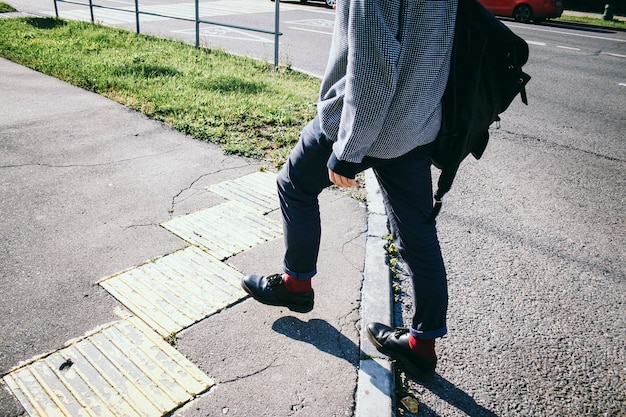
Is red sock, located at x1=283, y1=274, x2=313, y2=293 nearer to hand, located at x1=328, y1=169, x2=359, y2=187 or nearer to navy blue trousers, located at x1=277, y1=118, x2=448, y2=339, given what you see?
navy blue trousers, located at x1=277, y1=118, x2=448, y2=339

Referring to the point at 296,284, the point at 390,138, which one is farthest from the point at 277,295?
the point at 390,138

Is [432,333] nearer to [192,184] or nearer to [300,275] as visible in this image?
[300,275]

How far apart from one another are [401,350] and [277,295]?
2.36ft

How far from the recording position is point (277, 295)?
260 cm

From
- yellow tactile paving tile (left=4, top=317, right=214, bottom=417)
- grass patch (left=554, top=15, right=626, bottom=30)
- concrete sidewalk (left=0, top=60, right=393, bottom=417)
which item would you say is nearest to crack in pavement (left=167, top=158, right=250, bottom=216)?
concrete sidewalk (left=0, top=60, right=393, bottom=417)

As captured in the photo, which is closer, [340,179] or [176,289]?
[340,179]

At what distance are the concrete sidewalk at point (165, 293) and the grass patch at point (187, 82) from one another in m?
0.67

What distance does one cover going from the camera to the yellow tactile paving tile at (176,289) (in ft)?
8.48

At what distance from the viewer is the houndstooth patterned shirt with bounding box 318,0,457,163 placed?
5.36 feet

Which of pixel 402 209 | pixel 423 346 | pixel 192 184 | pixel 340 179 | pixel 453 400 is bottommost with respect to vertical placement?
pixel 453 400

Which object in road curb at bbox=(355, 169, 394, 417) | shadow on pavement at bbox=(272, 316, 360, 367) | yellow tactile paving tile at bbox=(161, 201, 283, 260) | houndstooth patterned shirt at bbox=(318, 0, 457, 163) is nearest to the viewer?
houndstooth patterned shirt at bbox=(318, 0, 457, 163)

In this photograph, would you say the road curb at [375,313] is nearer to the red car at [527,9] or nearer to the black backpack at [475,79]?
the black backpack at [475,79]

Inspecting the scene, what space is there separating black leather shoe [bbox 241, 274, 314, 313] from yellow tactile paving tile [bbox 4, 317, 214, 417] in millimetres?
532

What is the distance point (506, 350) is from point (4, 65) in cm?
858
